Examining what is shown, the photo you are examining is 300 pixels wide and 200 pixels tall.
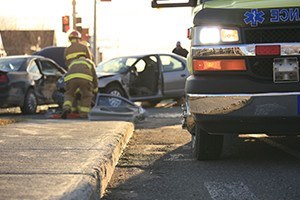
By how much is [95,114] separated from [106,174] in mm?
5541

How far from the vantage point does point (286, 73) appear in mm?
5094

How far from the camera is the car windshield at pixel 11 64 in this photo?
12.9 metres

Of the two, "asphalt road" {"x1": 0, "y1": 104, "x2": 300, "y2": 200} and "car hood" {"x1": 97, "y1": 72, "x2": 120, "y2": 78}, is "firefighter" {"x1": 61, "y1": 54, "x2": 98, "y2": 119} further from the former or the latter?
"asphalt road" {"x1": 0, "y1": 104, "x2": 300, "y2": 200}

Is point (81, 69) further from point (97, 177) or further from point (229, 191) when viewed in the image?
point (229, 191)

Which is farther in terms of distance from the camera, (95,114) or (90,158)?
(95,114)

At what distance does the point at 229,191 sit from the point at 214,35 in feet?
4.73

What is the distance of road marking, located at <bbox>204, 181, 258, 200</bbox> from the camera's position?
4468mm

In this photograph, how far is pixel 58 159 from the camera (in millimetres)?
5266

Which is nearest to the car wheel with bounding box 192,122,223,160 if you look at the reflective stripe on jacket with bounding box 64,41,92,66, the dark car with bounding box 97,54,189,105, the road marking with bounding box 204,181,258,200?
the road marking with bounding box 204,181,258,200

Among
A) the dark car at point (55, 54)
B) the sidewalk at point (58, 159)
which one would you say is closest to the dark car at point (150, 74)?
the dark car at point (55, 54)

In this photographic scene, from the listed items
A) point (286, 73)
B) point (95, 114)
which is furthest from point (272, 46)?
point (95, 114)

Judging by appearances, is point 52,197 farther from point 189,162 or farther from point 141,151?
point 141,151

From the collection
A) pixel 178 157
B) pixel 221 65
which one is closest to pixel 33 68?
pixel 178 157

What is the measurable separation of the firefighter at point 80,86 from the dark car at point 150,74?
3.23 metres
